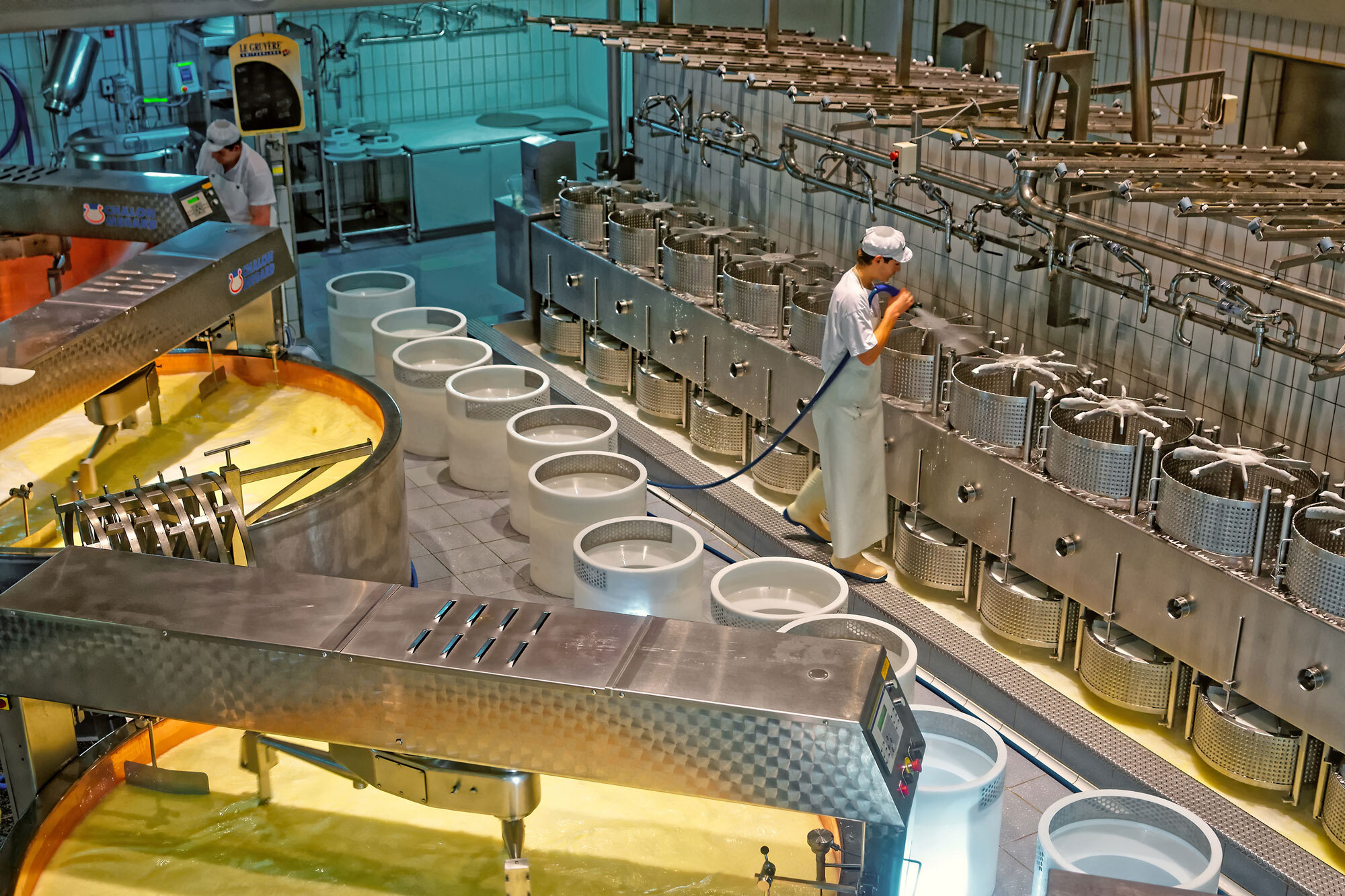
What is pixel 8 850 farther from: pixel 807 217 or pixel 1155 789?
pixel 807 217

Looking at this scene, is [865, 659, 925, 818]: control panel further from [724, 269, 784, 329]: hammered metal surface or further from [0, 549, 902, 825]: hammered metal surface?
[724, 269, 784, 329]: hammered metal surface

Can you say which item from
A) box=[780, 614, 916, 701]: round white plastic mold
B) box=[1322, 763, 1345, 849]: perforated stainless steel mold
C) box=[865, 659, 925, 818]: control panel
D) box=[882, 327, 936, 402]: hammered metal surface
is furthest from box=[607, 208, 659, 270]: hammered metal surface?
box=[865, 659, 925, 818]: control panel

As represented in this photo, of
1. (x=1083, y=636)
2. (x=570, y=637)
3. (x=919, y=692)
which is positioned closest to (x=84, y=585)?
(x=570, y=637)

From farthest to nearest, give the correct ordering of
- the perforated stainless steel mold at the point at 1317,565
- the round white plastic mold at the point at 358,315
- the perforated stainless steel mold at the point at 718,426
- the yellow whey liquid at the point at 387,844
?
the round white plastic mold at the point at 358,315
the perforated stainless steel mold at the point at 718,426
the perforated stainless steel mold at the point at 1317,565
the yellow whey liquid at the point at 387,844

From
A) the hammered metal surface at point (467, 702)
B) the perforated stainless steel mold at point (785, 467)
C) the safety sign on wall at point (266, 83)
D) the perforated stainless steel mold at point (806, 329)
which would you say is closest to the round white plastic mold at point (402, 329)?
the safety sign on wall at point (266, 83)

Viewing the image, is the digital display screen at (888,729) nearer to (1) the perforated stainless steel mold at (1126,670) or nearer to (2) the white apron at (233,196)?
(1) the perforated stainless steel mold at (1126,670)

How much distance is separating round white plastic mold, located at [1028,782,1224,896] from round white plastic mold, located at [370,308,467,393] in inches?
168

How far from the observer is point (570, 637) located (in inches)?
98.6

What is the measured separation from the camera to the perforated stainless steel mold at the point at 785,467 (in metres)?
6.41

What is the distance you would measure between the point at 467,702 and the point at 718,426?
4.54 meters

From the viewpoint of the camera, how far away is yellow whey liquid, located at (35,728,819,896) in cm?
311

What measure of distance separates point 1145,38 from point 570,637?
3.98m

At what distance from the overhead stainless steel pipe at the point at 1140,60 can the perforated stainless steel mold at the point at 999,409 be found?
1118mm

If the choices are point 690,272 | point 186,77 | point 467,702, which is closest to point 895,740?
point 467,702
